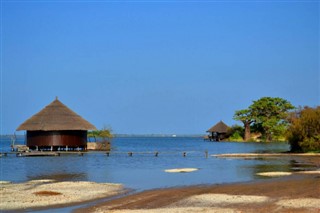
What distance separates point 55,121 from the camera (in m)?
60.9

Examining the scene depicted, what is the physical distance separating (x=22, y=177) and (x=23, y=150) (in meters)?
27.3

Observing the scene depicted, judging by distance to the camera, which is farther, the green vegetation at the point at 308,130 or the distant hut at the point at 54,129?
the distant hut at the point at 54,129

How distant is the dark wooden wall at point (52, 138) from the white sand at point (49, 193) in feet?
107

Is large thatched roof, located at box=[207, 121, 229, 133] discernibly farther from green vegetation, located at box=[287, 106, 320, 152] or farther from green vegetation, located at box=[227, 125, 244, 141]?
green vegetation, located at box=[287, 106, 320, 152]

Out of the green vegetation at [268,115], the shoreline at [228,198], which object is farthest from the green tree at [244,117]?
the shoreline at [228,198]

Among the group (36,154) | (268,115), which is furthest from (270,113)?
(36,154)

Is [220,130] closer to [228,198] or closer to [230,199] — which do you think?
[228,198]

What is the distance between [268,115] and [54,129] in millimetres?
49557

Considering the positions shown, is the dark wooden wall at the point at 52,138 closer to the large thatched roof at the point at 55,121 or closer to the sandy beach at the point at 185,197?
the large thatched roof at the point at 55,121

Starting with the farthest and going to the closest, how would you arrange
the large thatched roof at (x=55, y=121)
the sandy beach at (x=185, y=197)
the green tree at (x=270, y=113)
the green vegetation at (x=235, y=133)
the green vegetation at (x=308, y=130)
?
the green vegetation at (x=235, y=133), the green tree at (x=270, y=113), the large thatched roof at (x=55, y=121), the green vegetation at (x=308, y=130), the sandy beach at (x=185, y=197)

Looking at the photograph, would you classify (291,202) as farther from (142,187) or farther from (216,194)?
(142,187)

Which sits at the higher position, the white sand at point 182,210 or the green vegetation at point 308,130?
the green vegetation at point 308,130

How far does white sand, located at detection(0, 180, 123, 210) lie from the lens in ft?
69.2

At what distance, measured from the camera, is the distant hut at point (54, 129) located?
60500 mm
